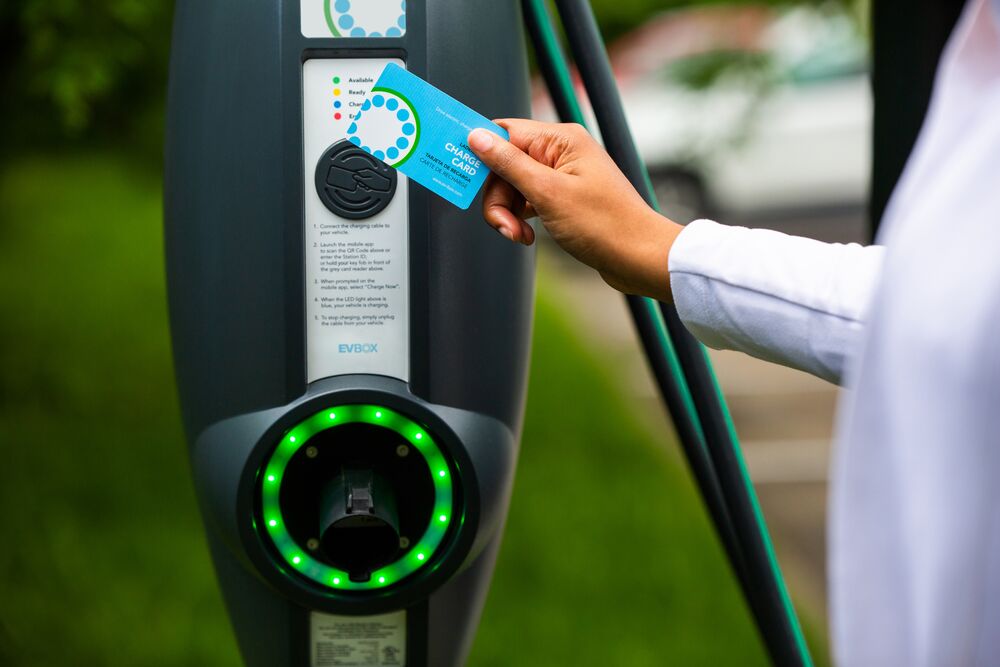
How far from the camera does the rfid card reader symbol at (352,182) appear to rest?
4.80ft

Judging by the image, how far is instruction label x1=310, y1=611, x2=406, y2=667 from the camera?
1595mm

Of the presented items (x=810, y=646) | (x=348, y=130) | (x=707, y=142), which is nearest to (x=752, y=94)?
(x=707, y=142)

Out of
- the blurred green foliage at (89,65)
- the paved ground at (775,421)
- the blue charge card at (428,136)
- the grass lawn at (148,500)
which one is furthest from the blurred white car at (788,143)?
the blue charge card at (428,136)

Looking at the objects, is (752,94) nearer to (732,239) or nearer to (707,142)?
(707,142)

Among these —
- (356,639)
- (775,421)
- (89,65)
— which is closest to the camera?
(356,639)

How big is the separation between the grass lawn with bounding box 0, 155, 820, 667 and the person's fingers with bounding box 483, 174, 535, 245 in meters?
1.73

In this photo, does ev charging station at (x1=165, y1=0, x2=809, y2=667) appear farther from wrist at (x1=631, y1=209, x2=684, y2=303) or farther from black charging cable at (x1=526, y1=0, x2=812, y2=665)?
wrist at (x1=631, y1=209, x2=684, y2=303)

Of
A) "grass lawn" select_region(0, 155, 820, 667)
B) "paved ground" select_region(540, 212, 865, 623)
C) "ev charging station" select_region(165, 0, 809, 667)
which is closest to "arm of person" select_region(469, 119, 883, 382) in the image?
"ev charging station" select_region(165, 0, 809, 667)

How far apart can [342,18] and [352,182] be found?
0.60 ft

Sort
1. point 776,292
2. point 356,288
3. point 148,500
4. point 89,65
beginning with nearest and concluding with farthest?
point 776,292 → point 356,288 → point 89,65 → point 148,500

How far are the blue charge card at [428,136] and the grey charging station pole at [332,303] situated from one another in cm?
6

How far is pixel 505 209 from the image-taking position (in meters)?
1.42

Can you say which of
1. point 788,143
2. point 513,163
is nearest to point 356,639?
point 513,163

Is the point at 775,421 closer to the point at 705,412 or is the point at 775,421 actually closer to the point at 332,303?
the point at 705,412
